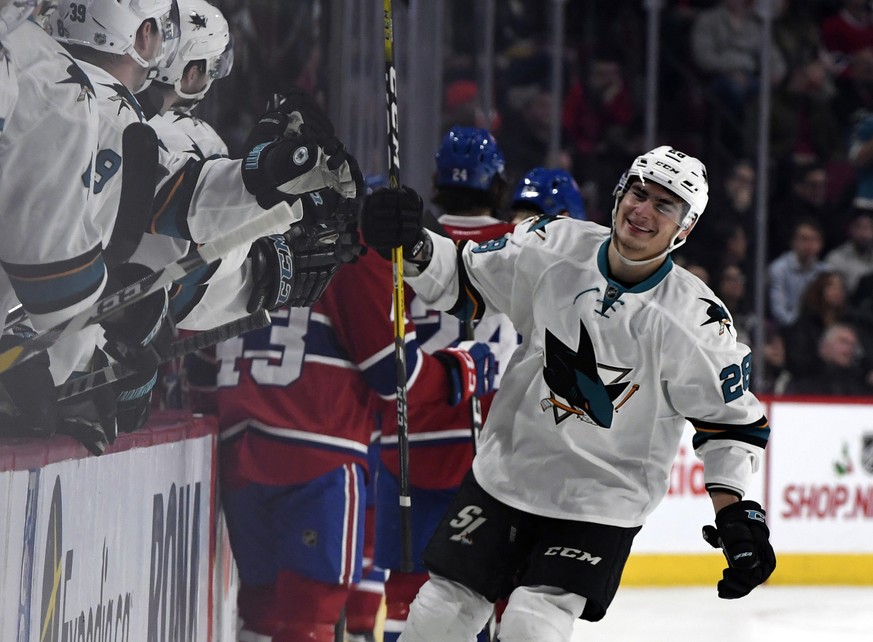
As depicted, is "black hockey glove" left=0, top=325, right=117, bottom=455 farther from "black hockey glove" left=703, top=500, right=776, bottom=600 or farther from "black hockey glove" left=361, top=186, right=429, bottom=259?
"black hockey glove" left=703, top=500, right=776, bottom=600

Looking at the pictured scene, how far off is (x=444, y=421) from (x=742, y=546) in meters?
1.10

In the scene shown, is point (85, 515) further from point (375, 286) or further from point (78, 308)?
point (375, 286)

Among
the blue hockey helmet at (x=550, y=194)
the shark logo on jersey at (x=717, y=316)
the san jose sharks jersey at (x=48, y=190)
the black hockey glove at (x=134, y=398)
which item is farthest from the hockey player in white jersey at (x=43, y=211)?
the blue hockey helmet at (x=550, y=194)

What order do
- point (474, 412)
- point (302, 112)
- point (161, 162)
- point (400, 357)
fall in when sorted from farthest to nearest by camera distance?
point (474, 412) → point (400, 357) → point (302, 112) → point (161, 162)

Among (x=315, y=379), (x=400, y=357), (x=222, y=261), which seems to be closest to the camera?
(x=222, y=261)

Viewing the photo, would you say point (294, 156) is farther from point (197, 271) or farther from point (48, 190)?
point (48, 190)

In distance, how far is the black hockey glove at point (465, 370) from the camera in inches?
122

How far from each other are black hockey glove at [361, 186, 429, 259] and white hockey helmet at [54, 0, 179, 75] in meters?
0.48

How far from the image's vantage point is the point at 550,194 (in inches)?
150

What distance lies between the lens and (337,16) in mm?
3160

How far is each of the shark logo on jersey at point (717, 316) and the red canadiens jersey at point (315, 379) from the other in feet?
2.47

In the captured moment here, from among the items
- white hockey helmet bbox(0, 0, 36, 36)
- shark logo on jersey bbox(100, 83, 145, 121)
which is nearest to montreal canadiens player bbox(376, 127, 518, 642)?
shark logo on jersey bbox(100, 83, 145, 121)

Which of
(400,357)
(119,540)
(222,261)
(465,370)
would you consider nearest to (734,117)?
(465,370)

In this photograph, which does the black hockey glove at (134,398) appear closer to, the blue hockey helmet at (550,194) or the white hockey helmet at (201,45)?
the white hockey helmet at (201,45)
